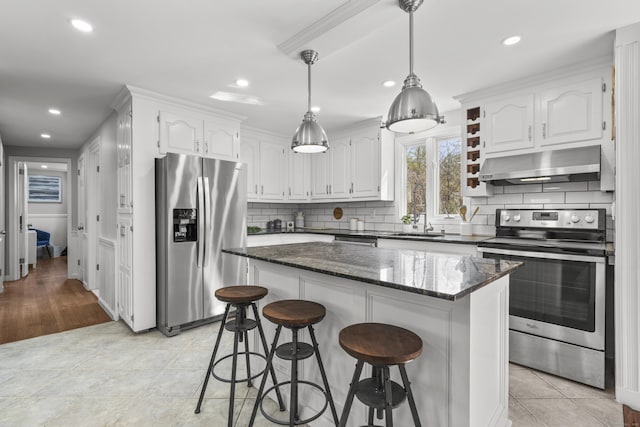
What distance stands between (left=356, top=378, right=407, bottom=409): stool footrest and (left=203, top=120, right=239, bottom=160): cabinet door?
9.94 ft

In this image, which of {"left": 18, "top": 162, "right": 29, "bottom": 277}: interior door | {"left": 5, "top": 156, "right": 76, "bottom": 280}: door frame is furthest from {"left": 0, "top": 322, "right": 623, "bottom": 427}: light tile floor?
{"left": 18, "top": 162, "right": 29, "bottom": 277}: interior door

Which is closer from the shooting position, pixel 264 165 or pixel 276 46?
pixel 276 46

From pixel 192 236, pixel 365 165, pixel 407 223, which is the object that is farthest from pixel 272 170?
pixel 407 223

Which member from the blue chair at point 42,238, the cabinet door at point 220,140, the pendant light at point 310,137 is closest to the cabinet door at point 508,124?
the pendant light at point 310,137

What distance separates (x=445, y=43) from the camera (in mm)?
2266

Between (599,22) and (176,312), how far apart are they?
3.97 metres

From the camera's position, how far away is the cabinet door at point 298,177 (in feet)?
16.4

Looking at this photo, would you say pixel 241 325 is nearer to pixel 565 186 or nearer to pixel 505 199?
pixel 505 199

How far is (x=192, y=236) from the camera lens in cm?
324

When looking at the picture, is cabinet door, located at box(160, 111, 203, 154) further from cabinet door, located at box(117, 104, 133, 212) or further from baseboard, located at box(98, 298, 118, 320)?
baseboard, located at box(98, 298, 118, 320)

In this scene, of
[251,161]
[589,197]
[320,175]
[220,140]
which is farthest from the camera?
[320,175]

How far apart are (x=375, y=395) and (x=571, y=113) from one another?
2747mm

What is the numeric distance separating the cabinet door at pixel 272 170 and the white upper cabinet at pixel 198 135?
784mm

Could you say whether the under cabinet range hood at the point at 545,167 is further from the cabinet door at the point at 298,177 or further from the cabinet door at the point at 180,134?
the cabinet door at the point at 180,134
